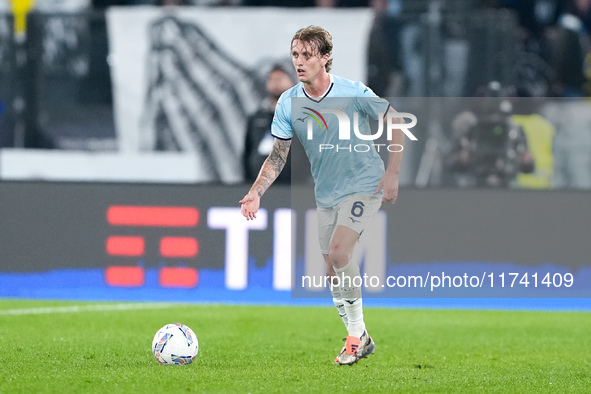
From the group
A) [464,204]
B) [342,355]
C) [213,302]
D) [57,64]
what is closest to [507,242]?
[464,204]

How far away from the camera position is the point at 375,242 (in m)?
11.8

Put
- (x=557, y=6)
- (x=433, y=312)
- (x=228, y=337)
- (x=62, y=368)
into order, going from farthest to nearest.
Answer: (x=557, y=6), (x=433, y=312), (x=228, y=337), (x=62, y=368)

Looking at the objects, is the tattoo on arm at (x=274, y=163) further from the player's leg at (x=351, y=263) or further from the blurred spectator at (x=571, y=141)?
the blurred spectator at (x=571, y=141)

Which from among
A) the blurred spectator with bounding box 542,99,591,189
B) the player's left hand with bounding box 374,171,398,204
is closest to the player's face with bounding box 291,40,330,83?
the player's left hand with bounding box 374,171,398,204

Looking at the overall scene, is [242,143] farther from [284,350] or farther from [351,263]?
[351,263]

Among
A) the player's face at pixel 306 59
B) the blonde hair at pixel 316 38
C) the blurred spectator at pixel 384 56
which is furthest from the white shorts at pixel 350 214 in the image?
the blurred spectator at pixel 384 56

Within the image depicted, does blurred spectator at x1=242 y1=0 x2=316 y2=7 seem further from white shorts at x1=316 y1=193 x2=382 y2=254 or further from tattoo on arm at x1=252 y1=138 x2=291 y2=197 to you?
white shorts at x1=316 y1=193 x2=382 y2=254

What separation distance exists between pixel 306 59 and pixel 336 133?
54 cm

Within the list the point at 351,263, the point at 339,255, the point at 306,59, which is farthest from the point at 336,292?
the point at 306,59

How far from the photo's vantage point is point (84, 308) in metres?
11.1

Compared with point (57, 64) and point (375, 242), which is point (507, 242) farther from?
point (57, 64)

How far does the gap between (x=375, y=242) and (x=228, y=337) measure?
3346 millimetres

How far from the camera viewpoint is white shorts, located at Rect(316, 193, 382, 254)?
716 centimetres

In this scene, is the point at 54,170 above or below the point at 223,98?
below
